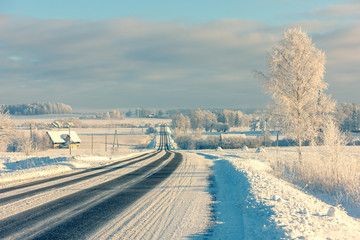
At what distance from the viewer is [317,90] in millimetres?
19344

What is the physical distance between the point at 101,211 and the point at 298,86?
57.4ft

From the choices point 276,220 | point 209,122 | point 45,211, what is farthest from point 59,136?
point 209,122

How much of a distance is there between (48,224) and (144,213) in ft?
7.80

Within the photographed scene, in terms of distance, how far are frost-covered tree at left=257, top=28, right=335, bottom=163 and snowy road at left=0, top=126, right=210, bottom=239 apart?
11341 mm

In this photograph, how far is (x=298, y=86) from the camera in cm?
1973

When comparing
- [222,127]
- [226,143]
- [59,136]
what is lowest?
[226,143]

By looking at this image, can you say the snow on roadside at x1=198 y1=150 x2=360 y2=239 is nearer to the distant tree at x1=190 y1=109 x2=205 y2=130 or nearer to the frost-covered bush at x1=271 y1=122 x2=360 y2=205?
the frost-covered bush at x1=271 y1=122 x2=360 y2=205

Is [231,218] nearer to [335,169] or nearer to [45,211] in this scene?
[45,211]

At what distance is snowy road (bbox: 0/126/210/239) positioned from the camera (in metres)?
5.67

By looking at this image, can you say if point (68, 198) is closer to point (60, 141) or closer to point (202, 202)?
point (202, 202)

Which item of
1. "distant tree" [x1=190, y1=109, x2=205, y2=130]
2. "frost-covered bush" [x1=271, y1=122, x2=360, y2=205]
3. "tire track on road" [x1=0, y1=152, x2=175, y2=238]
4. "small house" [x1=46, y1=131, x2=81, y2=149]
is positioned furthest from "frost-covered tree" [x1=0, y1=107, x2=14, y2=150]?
"distant tree" [x1=190, y1=109, x2=205, y2=130]

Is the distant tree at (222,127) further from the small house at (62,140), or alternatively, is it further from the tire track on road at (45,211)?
the tire track on road at (45,211)

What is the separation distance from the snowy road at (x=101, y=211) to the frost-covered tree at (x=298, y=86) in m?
11.3

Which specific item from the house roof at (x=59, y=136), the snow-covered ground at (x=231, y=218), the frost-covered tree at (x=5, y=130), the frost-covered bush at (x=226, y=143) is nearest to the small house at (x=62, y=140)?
the house roof at (x=59, y=136)
